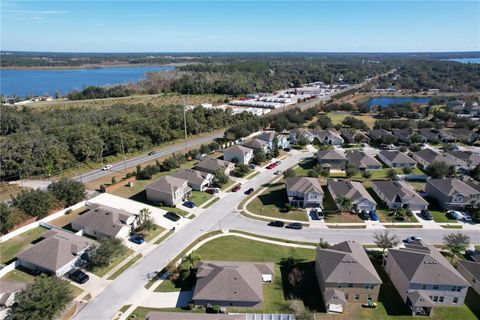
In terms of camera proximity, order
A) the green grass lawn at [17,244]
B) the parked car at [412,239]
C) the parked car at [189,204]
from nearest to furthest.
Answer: the green grass lawn at [17,244], the parked car at [412,239], the parked car at [189,204]

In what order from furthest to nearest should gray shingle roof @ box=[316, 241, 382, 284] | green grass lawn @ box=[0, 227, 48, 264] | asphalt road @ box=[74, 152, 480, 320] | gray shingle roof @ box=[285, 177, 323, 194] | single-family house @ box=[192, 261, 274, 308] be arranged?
1. gray shingle roof @ box=[285, 177, 323, 194]
2. green grass lawn @ box=[0, 227, 48, 264]
3. gray shingle roof @ box=[316, 241, 382, 284]
4. asphalt road @ box=[74, 152, 480, 320]
5. single-family house @ box=[192, 261, 274, 308]

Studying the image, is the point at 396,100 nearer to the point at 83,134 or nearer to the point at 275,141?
the point at 275,141

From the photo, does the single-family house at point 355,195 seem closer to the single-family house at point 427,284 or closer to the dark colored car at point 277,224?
the dark colored car at point 277,224

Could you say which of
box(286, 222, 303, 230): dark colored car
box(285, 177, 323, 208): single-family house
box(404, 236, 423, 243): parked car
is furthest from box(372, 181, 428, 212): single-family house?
box(286, 222, 303, 230): dark colored car

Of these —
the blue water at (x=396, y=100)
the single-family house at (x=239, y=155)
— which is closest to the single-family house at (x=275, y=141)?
the single-family house at (x=239, y=155)

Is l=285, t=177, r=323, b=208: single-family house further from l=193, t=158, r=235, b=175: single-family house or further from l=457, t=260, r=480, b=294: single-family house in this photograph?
l=457, t=260, r=480, b=294: single-family house

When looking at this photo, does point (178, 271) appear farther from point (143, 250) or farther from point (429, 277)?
point (429, 277)
